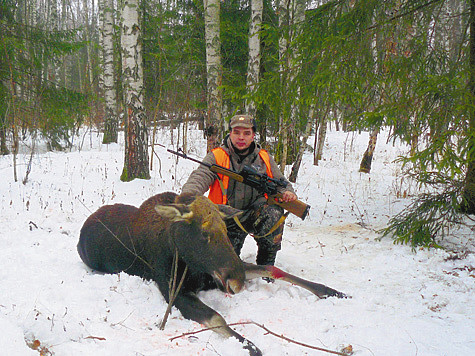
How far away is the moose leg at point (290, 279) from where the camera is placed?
3449mm

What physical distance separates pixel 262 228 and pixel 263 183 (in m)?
0.53

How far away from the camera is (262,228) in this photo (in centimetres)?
395

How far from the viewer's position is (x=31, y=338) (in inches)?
92.7

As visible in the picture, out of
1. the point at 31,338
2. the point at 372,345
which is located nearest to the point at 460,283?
the point at 372,345

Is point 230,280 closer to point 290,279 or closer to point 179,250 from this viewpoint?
point 179,250

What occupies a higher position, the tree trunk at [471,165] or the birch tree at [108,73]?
the birch tree at [108,73]

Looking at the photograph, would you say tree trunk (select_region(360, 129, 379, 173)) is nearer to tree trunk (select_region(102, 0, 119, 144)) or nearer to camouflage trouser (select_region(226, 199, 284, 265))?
camouflage trouser (select_region(226, 199, 284, 265))

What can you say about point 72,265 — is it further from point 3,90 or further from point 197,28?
point 197,28

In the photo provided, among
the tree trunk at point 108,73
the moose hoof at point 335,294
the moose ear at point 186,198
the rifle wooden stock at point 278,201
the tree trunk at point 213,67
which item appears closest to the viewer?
the moose ear at point 186,198

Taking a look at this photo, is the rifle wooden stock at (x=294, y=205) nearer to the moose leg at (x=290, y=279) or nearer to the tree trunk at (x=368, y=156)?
the moose leg at (x=290, y=279)

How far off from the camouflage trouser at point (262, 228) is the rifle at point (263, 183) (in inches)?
4.6

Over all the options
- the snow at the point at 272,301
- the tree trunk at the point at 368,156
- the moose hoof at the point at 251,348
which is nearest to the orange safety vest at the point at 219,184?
the snow at the point at 272,301

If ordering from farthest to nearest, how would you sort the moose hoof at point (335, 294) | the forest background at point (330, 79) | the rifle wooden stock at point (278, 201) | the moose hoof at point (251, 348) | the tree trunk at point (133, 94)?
the tree trunk at point (133, 94)
the forest background at point (330, 79)
the rifle wooden stock at point (278, 201)
the moose hoof at point (335, 294)
the moose hoof at point (251, 348)

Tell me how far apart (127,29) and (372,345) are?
26.1 ft
